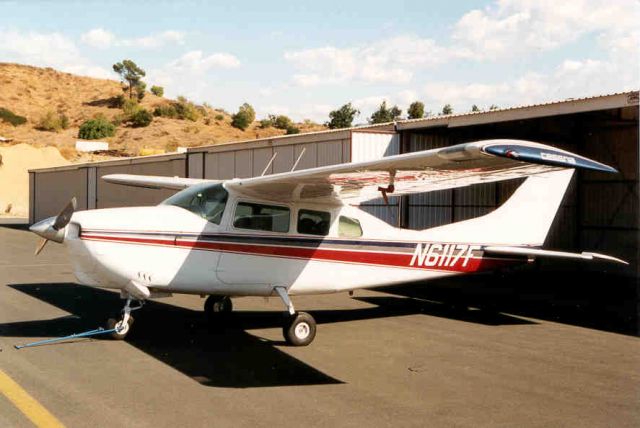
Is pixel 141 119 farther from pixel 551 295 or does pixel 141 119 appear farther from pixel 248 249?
pixel 248 249

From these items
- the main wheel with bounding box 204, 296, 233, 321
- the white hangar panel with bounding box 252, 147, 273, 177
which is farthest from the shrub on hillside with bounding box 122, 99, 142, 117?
the main wheel with bounding box 204, 296, 233, 321

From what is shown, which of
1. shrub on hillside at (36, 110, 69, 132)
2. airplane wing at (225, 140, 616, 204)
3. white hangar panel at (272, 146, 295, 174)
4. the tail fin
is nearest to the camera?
airplane wing at (225, 140, 616, 204)

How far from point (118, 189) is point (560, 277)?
22654 millimetres

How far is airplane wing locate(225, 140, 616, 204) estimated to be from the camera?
5.41 meters

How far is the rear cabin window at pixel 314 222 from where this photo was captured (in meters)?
8.98

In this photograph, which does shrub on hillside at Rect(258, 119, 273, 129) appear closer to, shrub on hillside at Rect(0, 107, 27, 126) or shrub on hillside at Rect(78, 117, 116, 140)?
shrub on hillside at Rect(78, 117, 116, 140)

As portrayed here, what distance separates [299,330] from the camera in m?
8.41

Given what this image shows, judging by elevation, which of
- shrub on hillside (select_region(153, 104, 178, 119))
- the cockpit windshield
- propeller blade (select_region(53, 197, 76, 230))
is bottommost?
propeller blade (select_region(53, 197, 76, 230))

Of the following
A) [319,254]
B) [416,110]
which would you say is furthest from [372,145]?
[416,110]

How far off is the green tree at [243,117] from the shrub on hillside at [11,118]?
28051 mm

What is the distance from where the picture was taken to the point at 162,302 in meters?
11.8

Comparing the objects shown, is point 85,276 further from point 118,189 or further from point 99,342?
point 118,189

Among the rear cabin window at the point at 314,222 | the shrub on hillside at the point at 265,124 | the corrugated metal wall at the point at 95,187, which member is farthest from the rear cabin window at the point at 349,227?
the shrub on hillside at the point at 265,124

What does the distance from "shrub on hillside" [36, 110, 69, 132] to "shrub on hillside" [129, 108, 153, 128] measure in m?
10.0
